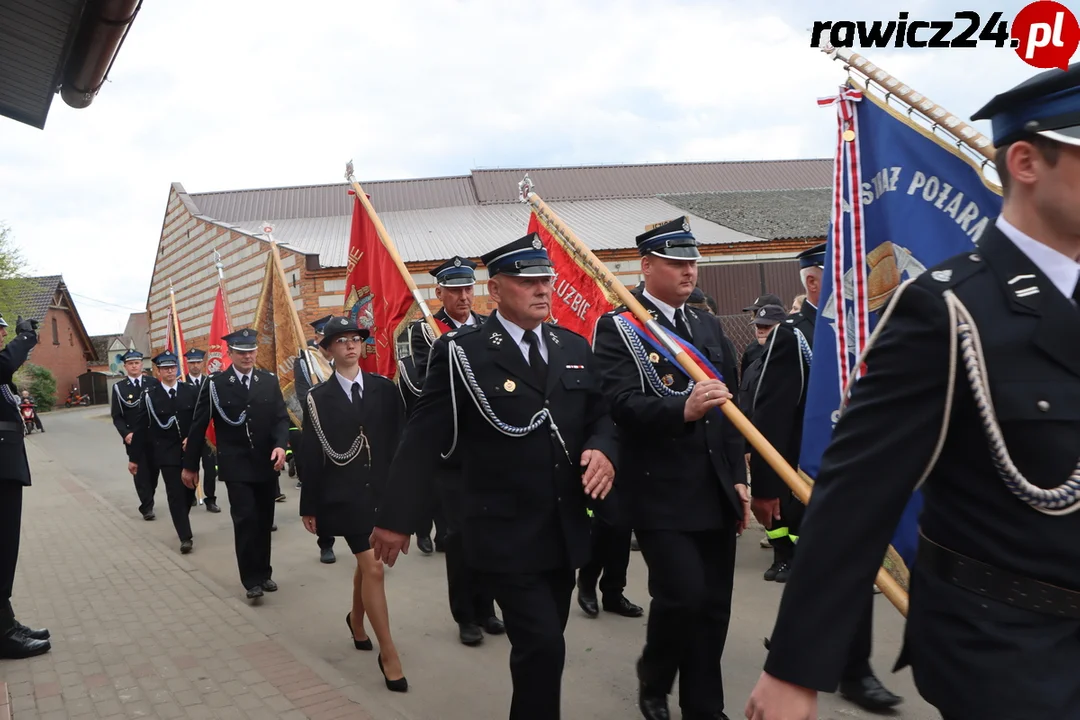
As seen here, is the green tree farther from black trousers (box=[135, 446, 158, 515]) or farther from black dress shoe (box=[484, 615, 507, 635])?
black dress shoe (box=[484, 615, 507, 635])

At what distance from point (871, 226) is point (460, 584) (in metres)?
3.36

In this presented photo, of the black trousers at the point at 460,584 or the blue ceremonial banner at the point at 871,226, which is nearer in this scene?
the blue ceremonial banner at the point at 871,226

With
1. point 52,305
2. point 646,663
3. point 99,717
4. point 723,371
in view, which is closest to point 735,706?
point 646,663

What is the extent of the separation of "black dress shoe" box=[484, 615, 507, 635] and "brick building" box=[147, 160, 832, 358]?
32.0ft

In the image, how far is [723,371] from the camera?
4.47 metres

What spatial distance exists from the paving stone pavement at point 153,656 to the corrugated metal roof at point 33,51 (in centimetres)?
349

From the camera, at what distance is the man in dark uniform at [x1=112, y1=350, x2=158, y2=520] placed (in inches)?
469

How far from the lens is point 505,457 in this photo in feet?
12.3

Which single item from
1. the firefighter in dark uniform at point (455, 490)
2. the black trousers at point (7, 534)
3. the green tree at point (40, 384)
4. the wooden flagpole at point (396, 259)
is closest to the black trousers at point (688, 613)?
the firefighter in dark uniform at point (455, 490)

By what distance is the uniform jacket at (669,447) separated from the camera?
400 cm

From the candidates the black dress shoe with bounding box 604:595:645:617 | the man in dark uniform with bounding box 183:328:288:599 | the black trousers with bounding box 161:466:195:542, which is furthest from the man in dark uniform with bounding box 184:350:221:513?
the black dress shoe with bounding box 604:595:645:617

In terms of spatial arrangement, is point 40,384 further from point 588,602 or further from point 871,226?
point 871,226

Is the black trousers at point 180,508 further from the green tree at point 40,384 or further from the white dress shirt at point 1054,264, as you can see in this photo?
the green tree at point 40,384

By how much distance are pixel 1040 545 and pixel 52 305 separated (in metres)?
72.3
